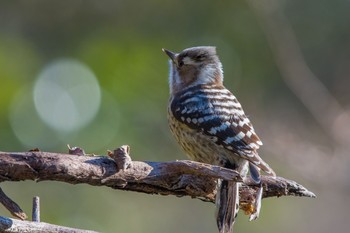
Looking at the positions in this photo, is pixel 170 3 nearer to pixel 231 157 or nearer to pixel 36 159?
pixel 231 157

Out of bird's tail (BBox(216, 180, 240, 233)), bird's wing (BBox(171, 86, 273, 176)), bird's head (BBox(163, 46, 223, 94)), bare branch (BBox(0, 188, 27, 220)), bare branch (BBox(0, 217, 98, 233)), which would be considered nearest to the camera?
bare branch (BBox(0, 217, 98, 233))

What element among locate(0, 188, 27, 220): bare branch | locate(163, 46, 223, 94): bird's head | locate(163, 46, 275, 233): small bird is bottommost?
locate(0, 188, 27, 220): bare branch

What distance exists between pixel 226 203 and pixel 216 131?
24.3 inches

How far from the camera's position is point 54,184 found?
8.04m

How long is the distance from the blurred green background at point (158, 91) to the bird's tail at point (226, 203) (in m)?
2.89

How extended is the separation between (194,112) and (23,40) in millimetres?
5128

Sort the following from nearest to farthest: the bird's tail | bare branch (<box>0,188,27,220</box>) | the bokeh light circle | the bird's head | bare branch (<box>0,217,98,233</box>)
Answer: bare branch (<box>0,217,98,233</box>) → bare branch (<box>0,188,27,220</box>) → the bird's tail → the bird's head → the bokeh light circle

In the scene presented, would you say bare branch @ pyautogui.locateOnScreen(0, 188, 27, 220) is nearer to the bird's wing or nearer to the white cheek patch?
the bird's wing

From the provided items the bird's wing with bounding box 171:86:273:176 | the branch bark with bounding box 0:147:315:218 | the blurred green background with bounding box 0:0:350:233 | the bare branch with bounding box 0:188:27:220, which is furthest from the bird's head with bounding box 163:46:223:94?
the bare branch with bounding box 0:188:27:220

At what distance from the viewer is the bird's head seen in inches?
201

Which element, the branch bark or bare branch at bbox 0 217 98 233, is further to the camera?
the branch bark

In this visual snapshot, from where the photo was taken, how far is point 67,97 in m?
7.79

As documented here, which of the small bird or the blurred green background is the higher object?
the blurred green background

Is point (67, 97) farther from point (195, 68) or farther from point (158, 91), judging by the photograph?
point (195, 68)
